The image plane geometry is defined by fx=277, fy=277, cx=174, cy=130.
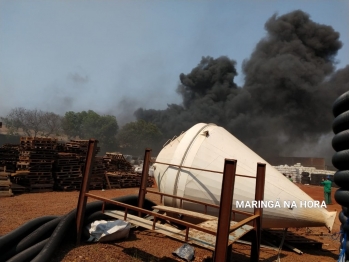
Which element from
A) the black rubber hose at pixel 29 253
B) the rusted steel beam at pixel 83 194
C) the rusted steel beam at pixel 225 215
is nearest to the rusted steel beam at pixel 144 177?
the rusted steel beam at pixel 83 194

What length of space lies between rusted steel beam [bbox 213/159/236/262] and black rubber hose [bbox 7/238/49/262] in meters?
3.09

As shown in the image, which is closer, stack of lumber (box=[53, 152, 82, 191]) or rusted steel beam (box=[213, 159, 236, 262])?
rusted steel beam (box=[213, 159, 236, 262])

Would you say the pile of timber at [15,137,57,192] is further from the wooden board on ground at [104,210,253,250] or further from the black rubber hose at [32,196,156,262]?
the wooden board on ground at [104,210,253,250]

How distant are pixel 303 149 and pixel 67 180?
60.1 m

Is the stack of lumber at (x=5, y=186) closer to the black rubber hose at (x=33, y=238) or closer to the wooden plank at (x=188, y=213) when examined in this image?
the black rubber hose at (x=33, y=238)

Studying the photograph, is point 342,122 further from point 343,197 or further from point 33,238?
point 33,238

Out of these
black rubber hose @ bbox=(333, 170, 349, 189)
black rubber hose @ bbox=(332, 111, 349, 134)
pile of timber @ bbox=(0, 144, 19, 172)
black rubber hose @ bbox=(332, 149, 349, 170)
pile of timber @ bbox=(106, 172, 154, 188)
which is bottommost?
pile of timber @ bbox=(106, 172, 154, 188)

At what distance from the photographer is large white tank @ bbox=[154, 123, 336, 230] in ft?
19.7

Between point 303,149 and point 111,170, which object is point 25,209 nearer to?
point 111,170

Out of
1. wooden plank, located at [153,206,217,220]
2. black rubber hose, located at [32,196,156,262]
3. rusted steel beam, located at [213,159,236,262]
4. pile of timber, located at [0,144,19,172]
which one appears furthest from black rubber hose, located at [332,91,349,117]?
pile of timber, located at [0,144,19,172]

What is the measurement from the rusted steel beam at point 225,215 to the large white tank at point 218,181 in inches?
89.5

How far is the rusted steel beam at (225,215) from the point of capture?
12.4 feet

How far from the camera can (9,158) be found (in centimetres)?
1420

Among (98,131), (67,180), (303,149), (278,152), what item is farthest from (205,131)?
(303,149)
